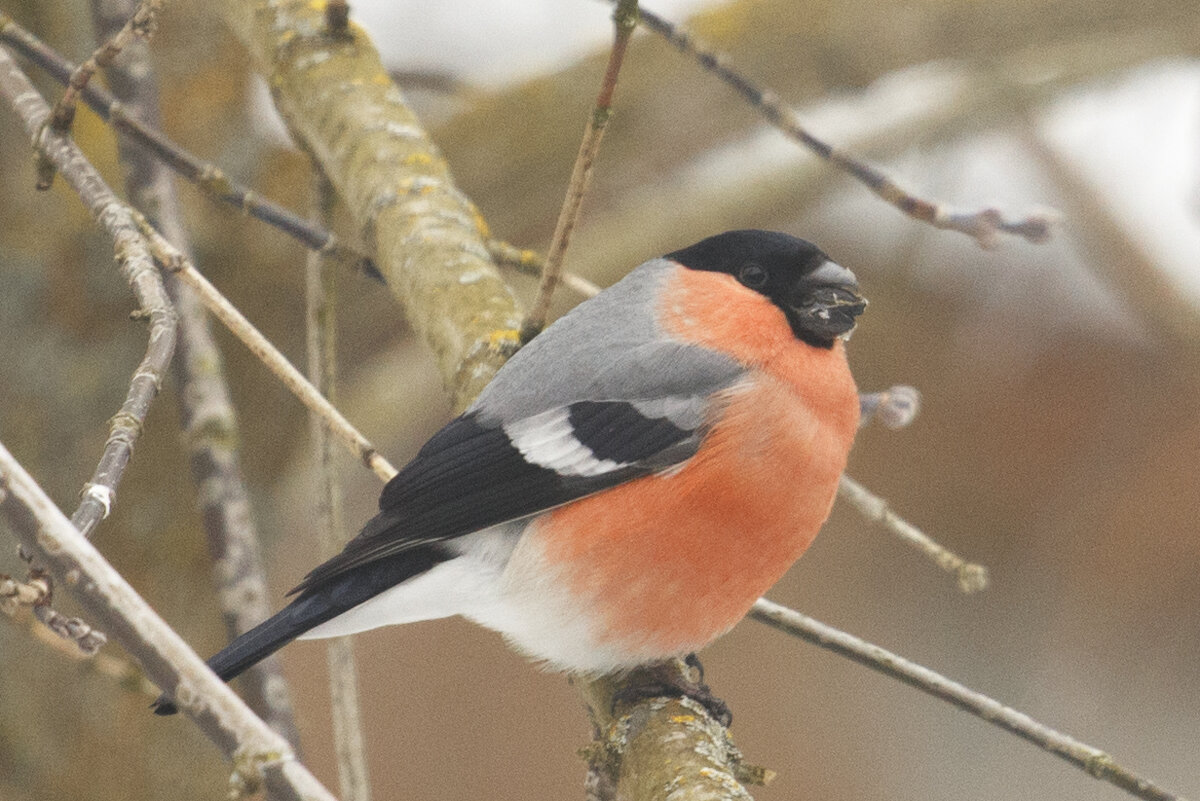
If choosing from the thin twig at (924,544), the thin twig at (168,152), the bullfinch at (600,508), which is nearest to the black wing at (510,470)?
the bullfinch at (600,508)

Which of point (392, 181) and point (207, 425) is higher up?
point (392, 181)

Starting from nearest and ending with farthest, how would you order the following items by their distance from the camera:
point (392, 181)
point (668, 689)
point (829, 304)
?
point (668, 689)
point (829, 304)
point (392, 181)

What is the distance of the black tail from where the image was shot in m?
1.40

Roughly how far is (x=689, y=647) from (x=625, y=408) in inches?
13.0

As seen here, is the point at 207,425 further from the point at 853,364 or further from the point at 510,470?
the point at 853,364

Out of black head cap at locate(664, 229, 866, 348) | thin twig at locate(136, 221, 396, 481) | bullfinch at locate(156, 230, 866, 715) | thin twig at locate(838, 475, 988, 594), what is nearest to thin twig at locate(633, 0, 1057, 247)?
black head cap at locate(664, 229, 866, 348)

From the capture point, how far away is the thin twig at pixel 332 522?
5.10ft

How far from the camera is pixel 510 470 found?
1.59 meters

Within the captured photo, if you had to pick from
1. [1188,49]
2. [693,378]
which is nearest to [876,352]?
[1188,49]

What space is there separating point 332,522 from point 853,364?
2.60 meters

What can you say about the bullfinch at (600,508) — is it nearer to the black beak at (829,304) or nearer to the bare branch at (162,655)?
the black beak at (829,304)

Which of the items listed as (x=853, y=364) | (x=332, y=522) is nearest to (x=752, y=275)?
(x=332, y=522)

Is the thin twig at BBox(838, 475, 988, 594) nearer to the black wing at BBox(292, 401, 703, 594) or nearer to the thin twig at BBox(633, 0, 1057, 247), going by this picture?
the black wing at BBox(292, 401, 703, 594)

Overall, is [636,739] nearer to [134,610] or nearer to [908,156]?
[134,610]
